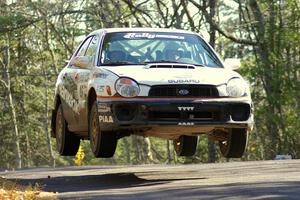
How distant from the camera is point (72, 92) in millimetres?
11242

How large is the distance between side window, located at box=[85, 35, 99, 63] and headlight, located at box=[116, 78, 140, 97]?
4.18ft

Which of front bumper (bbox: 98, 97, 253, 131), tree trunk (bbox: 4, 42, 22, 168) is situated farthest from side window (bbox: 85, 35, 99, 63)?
tree trunk (bbox: 4, 42, 22, 168)

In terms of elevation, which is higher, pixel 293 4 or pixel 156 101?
pixel 293 4

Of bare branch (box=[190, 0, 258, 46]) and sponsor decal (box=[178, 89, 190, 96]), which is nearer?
sponsor decal (box=[178, 89, 190, 96])

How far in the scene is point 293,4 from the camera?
28.9 m

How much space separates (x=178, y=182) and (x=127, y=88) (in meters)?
1.27

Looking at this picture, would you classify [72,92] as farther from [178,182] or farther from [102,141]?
[178,182]

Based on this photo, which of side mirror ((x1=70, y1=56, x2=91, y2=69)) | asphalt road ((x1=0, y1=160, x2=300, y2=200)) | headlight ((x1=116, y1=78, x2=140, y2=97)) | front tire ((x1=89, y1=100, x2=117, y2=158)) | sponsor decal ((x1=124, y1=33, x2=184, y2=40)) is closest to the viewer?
asphalt road ((x1=0, y1=160, x2=300, y2=200))

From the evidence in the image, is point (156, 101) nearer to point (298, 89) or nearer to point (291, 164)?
point (291, 164)

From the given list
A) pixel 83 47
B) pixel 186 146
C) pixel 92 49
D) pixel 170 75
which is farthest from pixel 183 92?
pixel 186 146

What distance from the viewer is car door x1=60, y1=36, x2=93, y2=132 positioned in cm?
1098

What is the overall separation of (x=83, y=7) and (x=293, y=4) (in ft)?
32.6

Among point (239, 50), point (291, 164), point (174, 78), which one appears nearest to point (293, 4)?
point (239, 50)

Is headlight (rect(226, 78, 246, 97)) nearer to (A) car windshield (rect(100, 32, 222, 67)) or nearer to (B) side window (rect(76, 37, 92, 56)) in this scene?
(A) car windshield (rect(100, 32, 222, 67))
